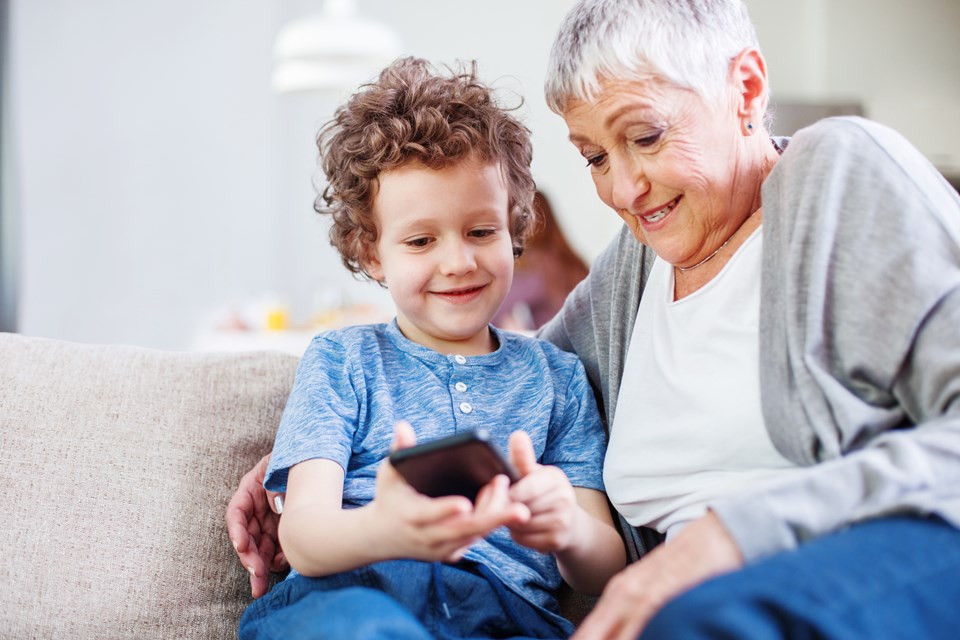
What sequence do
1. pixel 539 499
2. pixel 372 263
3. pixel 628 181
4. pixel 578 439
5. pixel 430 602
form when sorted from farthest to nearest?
→ pixel 372 263 < pixel 578 439 < pixel 628 181 < pixel 430 602 < pixel 539 499

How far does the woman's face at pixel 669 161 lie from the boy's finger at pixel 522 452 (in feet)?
1.34

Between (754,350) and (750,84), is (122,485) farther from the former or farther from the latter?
(750,84)

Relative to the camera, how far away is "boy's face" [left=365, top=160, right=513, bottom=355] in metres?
1.29

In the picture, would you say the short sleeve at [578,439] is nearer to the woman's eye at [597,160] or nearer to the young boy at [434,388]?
the young boy at [434,388]

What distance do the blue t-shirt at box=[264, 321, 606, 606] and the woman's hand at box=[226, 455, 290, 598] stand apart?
132 mm

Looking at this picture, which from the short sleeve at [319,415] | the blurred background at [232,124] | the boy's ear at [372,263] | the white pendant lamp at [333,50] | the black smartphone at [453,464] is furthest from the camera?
the blurred background at [232,124]

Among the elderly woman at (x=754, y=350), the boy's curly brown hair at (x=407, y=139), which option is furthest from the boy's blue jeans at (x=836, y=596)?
the boy's curly brown hair at (x=407, y=139)

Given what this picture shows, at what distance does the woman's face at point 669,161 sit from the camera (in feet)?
3.82

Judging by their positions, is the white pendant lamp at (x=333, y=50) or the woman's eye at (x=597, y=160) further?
the white pendant lamp at (x=333, y=50)

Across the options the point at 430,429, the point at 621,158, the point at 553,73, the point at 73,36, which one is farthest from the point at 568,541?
the point at 73,36

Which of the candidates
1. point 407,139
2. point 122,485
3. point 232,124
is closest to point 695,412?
point 407,139

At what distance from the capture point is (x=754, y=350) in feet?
3.66

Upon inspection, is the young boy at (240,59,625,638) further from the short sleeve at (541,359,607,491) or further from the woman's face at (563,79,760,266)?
the woman's face at (563,79,760,266)

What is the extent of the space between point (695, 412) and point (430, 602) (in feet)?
1.26
